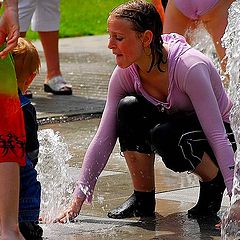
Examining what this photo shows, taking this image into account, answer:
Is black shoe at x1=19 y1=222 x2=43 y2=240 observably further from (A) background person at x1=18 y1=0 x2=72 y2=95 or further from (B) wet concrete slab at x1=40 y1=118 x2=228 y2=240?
(A) background person at x1=18 y1=0 x2=72 y2=95

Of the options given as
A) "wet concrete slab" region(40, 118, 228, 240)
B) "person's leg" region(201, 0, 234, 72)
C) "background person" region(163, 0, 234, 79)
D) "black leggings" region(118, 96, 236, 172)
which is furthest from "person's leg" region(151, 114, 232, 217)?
"person's leg" region(201, 0, 234, 72)

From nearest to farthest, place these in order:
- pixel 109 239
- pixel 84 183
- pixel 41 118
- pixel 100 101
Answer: pixel 109 239
pixel 84 183
pixel 41 118
pixel 100 101

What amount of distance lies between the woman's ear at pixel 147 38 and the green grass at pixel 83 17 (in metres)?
9.27

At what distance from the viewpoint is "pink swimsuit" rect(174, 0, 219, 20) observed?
6543mm

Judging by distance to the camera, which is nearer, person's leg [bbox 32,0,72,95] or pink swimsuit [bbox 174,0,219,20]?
pink swimsuit [bbox 174,0,219,20]

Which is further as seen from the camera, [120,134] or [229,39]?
[229,39]

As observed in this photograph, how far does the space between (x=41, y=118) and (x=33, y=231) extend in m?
3.14

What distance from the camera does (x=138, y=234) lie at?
469 cm

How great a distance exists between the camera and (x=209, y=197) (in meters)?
5.07

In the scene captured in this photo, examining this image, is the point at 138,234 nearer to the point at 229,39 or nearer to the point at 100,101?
the point at 229,39

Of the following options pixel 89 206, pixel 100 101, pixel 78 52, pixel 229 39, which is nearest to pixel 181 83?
pixel 89 206

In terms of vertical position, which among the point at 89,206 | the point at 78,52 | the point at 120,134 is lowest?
the point at 78,52

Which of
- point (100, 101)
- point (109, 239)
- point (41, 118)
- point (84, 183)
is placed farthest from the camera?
point (100, 101)

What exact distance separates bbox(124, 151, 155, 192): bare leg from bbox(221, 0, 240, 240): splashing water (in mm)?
499
